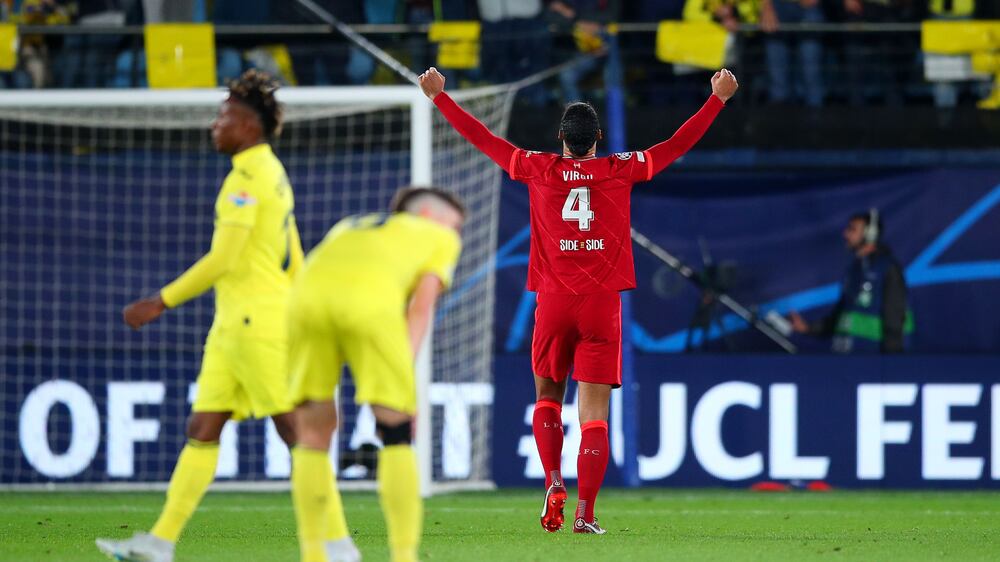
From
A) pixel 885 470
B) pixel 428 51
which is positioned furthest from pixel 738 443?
pixel 428 51

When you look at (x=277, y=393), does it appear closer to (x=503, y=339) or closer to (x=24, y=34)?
(x=503, y=339)

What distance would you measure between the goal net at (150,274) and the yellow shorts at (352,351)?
5.75m

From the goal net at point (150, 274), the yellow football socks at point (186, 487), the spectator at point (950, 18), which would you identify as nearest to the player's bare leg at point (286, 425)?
the yellow football socks at point (186, 487)

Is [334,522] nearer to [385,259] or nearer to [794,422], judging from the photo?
[385,259]

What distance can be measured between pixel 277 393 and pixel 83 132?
6852 millimetres

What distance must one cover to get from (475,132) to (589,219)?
0.66 metres

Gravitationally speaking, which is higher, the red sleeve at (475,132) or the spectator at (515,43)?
the spectator at (515,43)

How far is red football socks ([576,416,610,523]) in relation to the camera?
7.34m

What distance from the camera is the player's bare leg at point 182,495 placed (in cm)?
582

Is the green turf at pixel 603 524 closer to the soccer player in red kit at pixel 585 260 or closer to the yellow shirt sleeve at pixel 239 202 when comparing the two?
the soccer player in red kit at pixel 585 260

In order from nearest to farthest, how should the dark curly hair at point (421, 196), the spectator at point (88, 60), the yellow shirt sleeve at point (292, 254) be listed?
the dark curly hair at point (421, 196), the yellow shirt sleeve at point (292, 254), the spectator at point (88, 60)

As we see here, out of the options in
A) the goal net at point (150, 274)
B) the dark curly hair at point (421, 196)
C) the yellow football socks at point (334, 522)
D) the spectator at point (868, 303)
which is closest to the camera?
the dark curly hair at point (421, 196)

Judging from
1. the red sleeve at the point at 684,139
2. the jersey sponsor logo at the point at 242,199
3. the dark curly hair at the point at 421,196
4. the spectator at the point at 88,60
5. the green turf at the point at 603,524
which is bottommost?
the green turf at the point at 603,524

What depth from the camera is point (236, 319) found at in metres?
5.98
